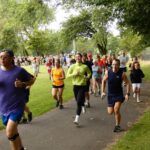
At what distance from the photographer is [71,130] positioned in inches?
407

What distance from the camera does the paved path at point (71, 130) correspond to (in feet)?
28.8

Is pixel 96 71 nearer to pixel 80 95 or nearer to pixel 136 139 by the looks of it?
pixel 80 95

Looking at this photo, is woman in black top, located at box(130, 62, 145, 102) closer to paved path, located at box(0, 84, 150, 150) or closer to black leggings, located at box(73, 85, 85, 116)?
paved path, located at box(0, 84, 150, 150)

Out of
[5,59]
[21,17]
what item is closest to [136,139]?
[5,59]

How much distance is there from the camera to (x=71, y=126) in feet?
35.7

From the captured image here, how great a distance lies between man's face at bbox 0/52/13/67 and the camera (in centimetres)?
686

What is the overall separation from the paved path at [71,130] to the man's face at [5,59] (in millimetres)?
2429

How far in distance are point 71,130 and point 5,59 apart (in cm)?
401

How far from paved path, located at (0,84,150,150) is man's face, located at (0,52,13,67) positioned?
7.97 feet

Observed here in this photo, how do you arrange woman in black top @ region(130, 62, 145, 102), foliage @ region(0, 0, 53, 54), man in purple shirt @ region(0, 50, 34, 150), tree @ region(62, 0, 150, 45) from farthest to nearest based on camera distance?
foliage @ region(0, 0, 53, 54)
woman in black top @ region(130, 62, 145, 102)
tree @ region(62, 0, 150, 45)
man in purple shirt @ region(0, 50, 34, 150)

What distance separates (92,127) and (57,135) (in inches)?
49.0

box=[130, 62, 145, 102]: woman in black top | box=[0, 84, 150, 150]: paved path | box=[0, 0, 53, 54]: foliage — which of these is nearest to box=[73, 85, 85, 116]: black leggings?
box=[0, 84, 150, 150]: paved path

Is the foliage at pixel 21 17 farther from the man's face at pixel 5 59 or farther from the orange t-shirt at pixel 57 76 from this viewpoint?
the man's face at pixel 5 59

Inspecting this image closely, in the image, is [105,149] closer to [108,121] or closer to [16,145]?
[16,145]
